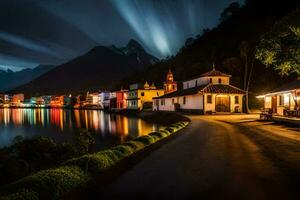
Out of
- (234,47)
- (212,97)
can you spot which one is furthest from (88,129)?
(234,47)

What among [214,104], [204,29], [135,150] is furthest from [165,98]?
[204,29]

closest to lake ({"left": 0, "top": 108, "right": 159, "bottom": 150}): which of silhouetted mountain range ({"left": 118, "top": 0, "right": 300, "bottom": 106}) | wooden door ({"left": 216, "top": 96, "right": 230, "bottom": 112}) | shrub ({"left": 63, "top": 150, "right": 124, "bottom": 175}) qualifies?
wooden door ({"left": 216, "top": 96, "right": 230, "bottom": 112})

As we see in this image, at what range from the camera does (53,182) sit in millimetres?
7828

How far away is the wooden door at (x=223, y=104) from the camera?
49.0m

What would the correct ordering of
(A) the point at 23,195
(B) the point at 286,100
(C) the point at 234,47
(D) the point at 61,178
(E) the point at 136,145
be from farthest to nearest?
(C) the point at 234,47 < (B) the point at 286,100 < (E) the point at 136,145 < (D) the point at 61,178 < (A) the point at 23,195

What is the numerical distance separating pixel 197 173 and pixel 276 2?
304 ft

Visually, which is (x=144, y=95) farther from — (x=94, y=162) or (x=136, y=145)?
(x=94, y=162)

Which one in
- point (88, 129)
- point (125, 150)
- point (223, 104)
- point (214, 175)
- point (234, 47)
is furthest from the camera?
point (234, 47)

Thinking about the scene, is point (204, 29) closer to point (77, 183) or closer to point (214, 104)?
point (214, 104)

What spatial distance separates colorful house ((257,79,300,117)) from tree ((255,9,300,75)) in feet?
16.0

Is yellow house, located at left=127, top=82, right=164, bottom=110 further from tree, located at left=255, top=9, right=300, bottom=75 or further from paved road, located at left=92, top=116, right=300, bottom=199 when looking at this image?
paved road, located at left=92, top=116, right=300, bottom=199

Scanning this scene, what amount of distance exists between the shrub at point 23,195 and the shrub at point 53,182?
0.72 feet

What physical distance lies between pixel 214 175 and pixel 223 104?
→ 138ft

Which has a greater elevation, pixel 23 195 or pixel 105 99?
pixel 105 99
